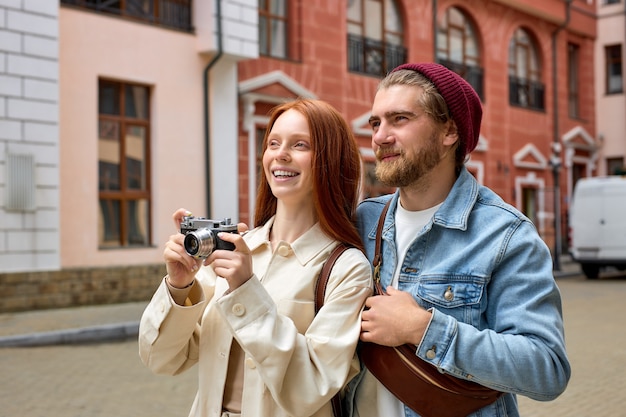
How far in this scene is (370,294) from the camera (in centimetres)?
240

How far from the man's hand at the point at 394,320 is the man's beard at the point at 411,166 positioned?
1.13 ft

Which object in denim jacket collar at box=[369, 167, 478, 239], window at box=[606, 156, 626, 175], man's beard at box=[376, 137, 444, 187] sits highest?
window at box=[606, 156, 626, 175]

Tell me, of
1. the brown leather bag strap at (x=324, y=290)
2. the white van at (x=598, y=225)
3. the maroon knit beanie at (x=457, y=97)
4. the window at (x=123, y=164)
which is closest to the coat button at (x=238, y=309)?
the brown leather bag strap at (x=324, y=290)

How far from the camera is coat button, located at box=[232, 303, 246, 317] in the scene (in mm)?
2266

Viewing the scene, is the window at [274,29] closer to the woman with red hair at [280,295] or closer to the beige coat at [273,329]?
the woman with red hair at [280,295]

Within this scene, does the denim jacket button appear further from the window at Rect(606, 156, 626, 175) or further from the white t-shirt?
the window at Rect(606, 156, 626, 175)

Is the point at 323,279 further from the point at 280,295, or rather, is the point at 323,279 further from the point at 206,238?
the point at 206,238

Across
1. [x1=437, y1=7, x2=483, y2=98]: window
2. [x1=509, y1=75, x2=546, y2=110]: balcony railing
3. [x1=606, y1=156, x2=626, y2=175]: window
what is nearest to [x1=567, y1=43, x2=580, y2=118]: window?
[x1=606, y1=156, x2=626, y2=175]: window

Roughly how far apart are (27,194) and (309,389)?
37.6 feet

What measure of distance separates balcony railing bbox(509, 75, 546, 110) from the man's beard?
79.0 feet

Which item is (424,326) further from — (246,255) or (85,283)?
(85,283)

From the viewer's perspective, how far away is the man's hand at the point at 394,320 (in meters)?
2.16

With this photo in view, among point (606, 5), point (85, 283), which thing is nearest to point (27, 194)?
point (85, 283)

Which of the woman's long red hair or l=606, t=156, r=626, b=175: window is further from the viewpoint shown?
l=606, t=156, r=626, b=175: window
